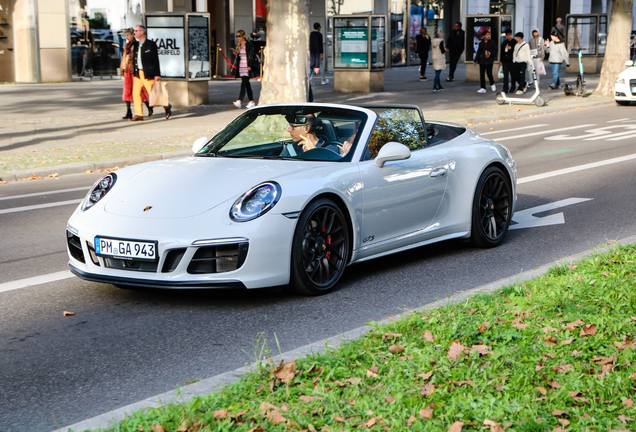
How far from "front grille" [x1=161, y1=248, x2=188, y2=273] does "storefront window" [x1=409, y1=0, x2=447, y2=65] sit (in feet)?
120

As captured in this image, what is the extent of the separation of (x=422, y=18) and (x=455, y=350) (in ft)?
131

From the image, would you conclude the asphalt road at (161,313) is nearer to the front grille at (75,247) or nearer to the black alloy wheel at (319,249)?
the black alloy wheel at (319,249)

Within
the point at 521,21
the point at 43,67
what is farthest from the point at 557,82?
the point at 521,21

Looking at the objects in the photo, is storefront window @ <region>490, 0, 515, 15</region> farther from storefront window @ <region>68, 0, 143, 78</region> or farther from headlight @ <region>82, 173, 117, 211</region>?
headlight @ <region>82, 173, 117, 211</region>

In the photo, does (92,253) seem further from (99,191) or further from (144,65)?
(144,65)

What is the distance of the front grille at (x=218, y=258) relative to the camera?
5.29m

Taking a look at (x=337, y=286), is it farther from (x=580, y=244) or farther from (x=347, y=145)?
(x=580, y=244)

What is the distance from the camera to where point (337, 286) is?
6125 mm

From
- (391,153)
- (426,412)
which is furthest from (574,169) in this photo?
(426,412)

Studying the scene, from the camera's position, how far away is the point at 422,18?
42.4 meters

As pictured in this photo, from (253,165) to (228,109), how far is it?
14772 mm

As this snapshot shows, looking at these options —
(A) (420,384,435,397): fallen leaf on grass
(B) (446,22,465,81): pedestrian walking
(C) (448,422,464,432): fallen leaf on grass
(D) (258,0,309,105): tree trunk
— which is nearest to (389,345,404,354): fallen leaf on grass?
(A) (420,384,435,397): fallen leaf on grass

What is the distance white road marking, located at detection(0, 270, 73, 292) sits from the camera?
6.11 metres

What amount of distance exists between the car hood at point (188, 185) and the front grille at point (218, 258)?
27 centimetres
